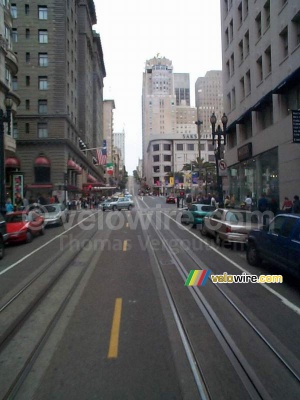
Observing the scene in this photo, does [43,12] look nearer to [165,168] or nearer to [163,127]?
[165,168]

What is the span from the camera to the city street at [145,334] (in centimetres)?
395

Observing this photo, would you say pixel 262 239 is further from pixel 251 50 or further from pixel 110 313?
pixel 251 50

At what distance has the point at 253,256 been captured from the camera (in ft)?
32.9

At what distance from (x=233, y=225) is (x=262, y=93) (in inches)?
615

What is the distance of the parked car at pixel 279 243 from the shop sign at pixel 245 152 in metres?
18.5

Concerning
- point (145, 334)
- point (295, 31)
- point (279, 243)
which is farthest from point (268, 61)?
point (145, 334)

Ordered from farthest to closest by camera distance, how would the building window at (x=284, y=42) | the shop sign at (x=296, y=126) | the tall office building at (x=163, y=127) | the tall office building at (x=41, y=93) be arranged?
the tall office building at (x=163, y=127) < the tall office building at (x=41, y=93) < the building window at (x=284, y=42) < the shop sign at (x=296, y=126)

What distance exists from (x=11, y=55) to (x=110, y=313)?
97.9 feet

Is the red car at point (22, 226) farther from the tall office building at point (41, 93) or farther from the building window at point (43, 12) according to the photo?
the building window at point (43, 12)

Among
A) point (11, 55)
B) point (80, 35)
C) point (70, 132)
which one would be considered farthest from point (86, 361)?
point (80, 35)

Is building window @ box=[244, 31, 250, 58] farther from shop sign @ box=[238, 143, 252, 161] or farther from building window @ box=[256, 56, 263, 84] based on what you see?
shop sign @ box=[238, 143, 252, 161]

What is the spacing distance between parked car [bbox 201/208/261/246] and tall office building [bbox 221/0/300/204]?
6523mm

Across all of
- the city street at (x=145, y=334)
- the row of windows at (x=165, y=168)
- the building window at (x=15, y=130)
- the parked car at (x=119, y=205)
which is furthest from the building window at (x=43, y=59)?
the row of windows at (x=165, y=168)

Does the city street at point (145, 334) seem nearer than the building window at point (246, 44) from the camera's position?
Yes
